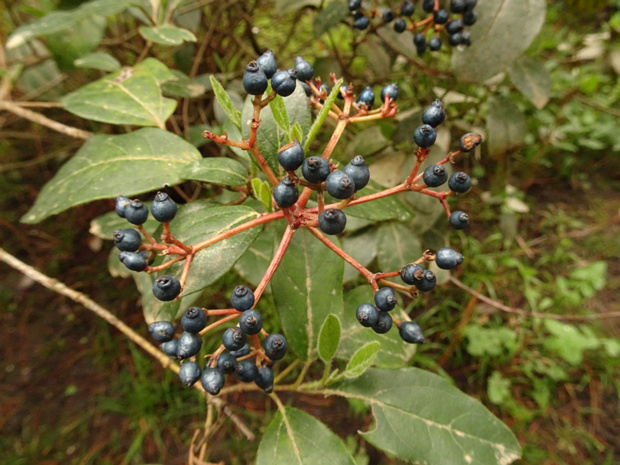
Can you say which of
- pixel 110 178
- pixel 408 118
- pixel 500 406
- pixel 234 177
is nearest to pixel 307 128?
pixel 234 177

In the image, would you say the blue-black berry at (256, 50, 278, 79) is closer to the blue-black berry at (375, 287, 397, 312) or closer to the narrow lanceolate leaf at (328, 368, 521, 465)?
the blue-black berry at (375, 287, 397, 312)

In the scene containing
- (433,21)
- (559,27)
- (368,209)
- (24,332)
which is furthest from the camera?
(559,27)

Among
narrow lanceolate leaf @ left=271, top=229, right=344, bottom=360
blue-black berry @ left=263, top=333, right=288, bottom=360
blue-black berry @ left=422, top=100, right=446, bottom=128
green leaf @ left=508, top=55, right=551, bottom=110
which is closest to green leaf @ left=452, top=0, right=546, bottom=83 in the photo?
green leaf @ left=508, top=55, right=551, bottom=110

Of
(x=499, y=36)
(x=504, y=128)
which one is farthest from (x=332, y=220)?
(x=504, y=128)

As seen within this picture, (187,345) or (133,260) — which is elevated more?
(133,260)

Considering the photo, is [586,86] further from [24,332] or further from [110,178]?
[24,332]

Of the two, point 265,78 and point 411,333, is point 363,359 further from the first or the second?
point 265,78
